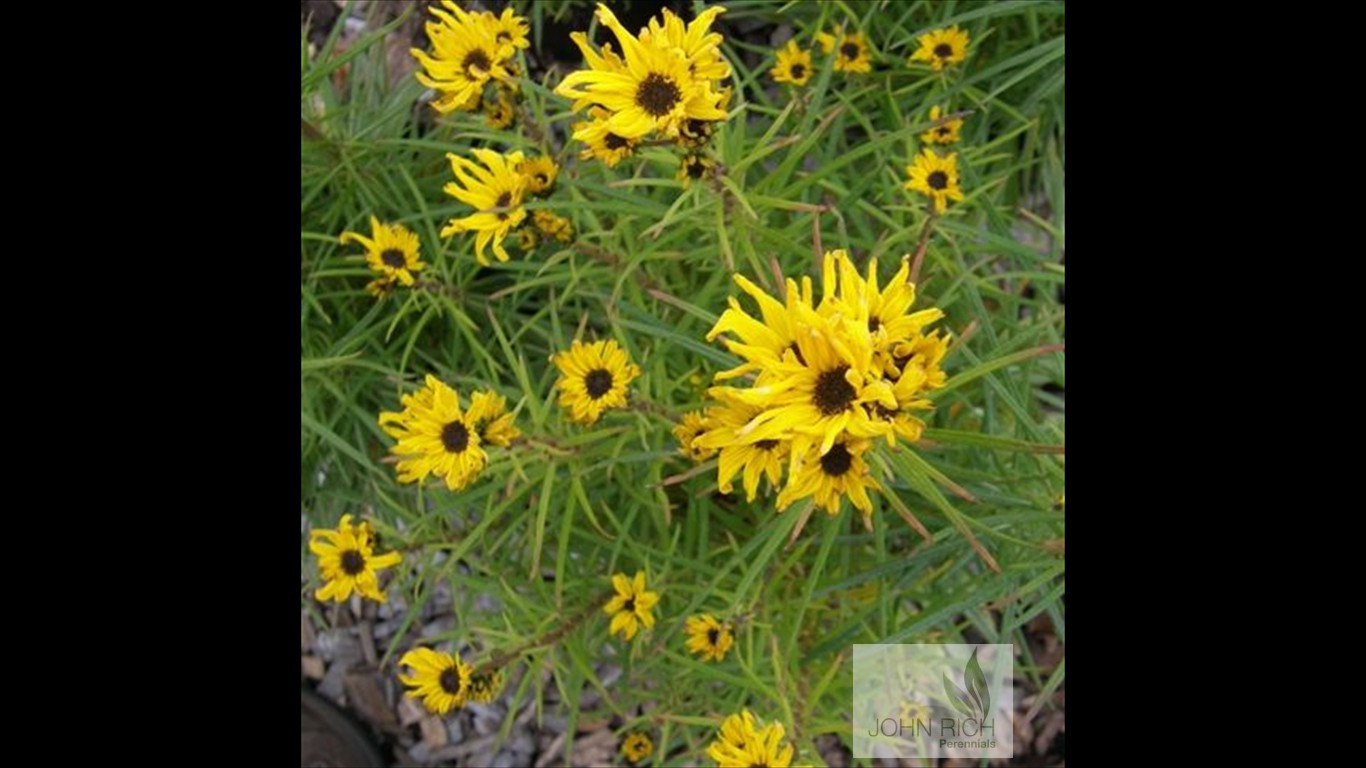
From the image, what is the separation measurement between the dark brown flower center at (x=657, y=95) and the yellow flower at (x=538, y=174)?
21cm

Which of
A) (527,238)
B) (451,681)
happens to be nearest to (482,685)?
(451,681)

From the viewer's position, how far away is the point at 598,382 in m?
0.94

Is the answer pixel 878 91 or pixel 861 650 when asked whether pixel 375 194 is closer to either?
pixel 878 91

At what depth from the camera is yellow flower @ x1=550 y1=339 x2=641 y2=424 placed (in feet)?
3.03

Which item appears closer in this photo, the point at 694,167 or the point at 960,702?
the point at 694,167

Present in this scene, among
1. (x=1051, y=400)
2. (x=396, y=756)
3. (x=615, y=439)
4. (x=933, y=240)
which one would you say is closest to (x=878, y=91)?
(x=933, y=240)

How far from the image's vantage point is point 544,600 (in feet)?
3.94

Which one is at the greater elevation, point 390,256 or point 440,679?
point 390,256

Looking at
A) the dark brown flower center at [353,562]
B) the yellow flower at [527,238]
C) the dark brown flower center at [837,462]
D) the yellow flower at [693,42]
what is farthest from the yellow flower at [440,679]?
the yellow flower at [693,42]

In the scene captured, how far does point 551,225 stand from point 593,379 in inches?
6.9

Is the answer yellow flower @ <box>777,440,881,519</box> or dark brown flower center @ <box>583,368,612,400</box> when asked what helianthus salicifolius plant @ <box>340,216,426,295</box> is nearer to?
dark brown flower center @ <box>583,368,612,400</box>

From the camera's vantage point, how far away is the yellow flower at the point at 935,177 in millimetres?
1108

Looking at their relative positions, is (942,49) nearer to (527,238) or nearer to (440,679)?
(527,238)

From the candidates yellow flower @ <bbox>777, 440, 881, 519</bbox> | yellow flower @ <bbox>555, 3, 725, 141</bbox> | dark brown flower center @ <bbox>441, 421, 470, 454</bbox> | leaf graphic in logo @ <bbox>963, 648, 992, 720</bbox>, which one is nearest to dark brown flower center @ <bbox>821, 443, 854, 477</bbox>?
yellow flower @ <bbox>777, 440, 881, 519</bbox>
